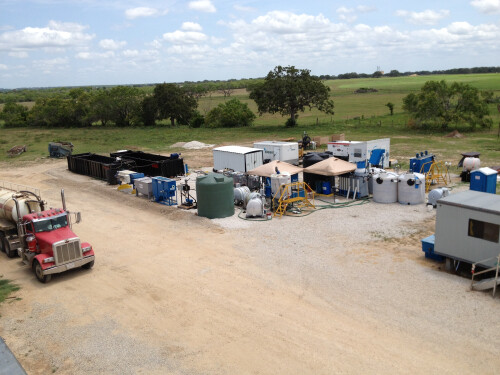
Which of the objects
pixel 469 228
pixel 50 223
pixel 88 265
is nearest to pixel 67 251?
pixel 88 265

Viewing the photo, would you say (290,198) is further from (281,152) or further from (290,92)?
(290,92)

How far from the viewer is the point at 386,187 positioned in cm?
2336

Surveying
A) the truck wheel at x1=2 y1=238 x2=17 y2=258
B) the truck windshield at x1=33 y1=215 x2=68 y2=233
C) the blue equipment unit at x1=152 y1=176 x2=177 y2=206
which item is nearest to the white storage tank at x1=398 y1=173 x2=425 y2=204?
the blue equipment unit at x1=152 y1=176 x2=177 y2=206

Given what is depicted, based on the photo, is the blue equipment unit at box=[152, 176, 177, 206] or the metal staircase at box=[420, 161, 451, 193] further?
the metal staircase at box=[420, 161, 451, 193]

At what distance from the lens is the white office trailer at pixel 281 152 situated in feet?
109

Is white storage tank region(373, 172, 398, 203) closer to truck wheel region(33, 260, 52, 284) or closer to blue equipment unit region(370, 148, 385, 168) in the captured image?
blue equipment unit region(370, 148, 385, 168)

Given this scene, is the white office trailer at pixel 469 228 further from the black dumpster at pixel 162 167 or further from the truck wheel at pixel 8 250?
the black dumpster at pixel 162 167

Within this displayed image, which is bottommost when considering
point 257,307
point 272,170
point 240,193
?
point 257,307

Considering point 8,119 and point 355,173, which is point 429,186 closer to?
point 355,173

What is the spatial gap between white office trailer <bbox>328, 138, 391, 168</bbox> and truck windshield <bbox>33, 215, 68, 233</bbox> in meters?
20.3

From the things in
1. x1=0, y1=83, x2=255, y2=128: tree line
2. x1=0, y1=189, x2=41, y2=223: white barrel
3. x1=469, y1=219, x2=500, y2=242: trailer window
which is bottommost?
x1=469, y1=219, x2=500, y2=242: trailer window

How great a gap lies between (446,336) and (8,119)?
93.3 meters

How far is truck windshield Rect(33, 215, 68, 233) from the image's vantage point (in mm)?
15648

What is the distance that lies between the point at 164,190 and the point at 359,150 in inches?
534
